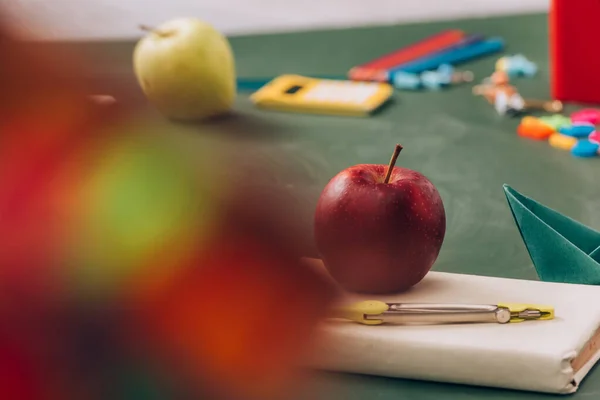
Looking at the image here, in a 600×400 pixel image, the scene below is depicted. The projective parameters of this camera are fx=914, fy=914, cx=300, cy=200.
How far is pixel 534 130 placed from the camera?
53.2 inches

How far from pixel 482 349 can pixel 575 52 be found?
0.91 m

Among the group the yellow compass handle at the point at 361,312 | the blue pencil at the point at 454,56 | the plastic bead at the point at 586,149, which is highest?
the blue pencil at the point at 454,56

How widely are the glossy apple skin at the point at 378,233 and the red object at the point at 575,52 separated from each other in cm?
78

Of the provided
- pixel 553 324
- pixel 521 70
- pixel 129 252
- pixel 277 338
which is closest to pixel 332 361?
pixel 553 324

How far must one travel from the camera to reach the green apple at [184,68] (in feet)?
4.86

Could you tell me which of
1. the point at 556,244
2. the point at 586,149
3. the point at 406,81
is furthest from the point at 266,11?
the point at 556,244

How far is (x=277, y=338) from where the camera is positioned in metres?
0.44

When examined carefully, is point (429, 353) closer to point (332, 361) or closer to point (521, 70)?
point (332, 361)

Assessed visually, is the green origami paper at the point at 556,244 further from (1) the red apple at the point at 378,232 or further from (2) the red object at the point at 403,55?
(2) the red object at the point at 403,55

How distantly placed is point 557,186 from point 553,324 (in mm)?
470

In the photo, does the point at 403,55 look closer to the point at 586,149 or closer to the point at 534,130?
the point at 534,130

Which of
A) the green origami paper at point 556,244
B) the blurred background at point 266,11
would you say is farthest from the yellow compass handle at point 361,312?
the blurred background at point 266,11

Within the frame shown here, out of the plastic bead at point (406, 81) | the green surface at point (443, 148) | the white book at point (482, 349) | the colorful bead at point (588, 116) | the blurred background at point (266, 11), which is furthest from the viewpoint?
the blurred background at point (266, 11)

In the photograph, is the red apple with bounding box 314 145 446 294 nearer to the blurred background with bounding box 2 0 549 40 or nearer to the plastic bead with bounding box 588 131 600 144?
the plastic bead with bounding box 588 131 600 144
